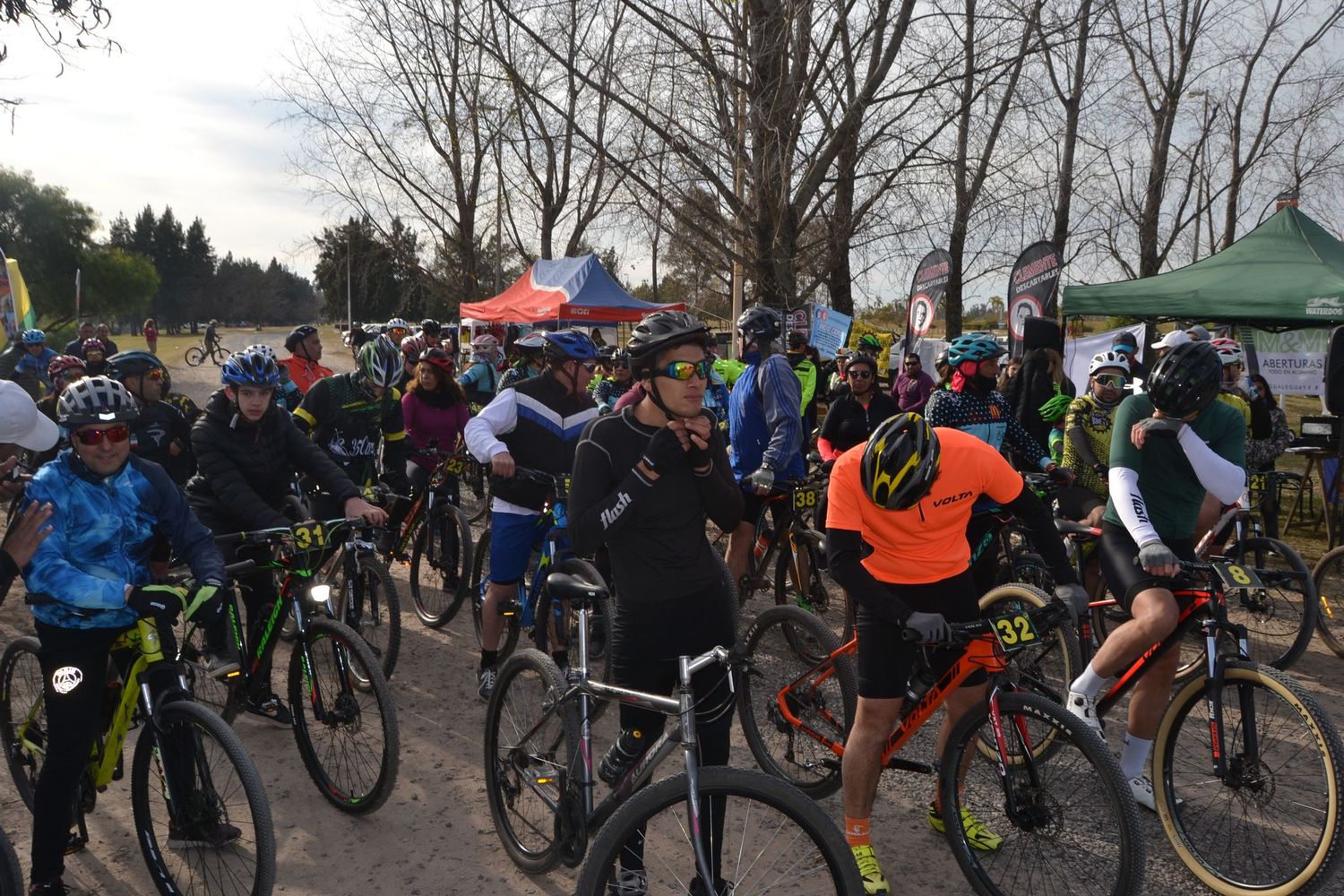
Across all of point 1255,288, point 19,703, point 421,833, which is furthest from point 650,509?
point 1255,288

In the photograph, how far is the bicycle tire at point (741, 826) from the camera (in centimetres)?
251

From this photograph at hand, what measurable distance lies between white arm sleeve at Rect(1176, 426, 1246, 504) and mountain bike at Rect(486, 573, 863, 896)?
2.38 m

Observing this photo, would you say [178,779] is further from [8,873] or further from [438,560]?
[438,560]

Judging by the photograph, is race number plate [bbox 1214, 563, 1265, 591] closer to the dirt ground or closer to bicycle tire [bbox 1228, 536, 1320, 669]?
the dirt ground

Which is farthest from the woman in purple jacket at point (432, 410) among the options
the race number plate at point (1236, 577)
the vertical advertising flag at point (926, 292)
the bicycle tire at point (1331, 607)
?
the vertical advertising flag at point (926, 292)

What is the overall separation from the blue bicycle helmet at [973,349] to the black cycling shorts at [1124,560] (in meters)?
1.87

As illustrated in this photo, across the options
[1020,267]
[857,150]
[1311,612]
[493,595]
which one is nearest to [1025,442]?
[1311,612]

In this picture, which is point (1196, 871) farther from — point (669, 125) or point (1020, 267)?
point (1020, 267)

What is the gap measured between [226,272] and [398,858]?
126 metres

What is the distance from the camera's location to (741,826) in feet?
9.05

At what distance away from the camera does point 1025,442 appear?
6102 mm

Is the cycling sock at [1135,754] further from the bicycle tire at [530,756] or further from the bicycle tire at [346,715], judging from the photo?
the bicycle tire at [346,715]

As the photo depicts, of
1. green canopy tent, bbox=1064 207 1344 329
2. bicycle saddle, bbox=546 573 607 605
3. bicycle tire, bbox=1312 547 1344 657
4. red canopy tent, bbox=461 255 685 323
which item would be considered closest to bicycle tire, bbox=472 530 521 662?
bicycle saddle, bbox=546 573 607 605

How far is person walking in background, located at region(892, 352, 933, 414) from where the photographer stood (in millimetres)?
11789
